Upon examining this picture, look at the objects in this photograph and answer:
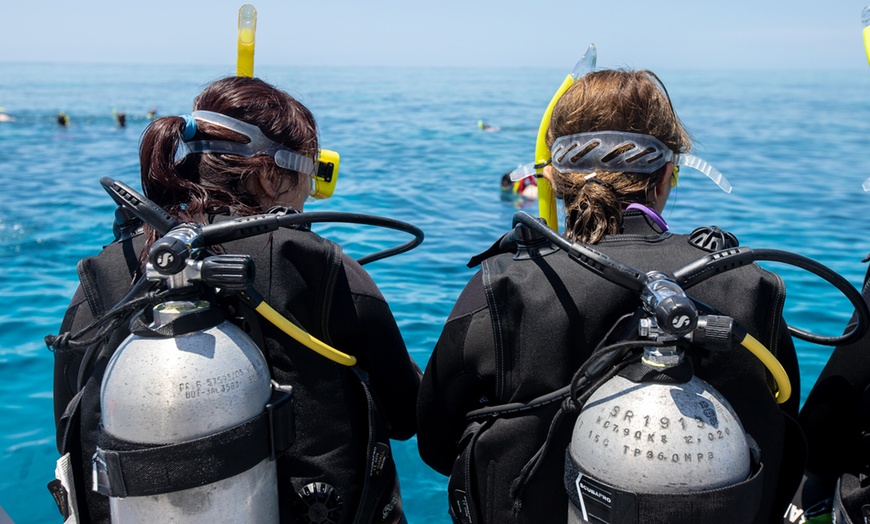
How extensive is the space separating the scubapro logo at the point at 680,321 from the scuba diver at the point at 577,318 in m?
0.25

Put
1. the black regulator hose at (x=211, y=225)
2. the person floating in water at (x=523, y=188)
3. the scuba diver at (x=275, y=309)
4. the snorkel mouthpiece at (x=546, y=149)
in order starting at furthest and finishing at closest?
the person floating in water at (x=523, y=188), the snorkel mouthpiece at (x=546, y=149), the scuba diver at (x=275, y=309), the black regulator hose at (x=211, y=225)

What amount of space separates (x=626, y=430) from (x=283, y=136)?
134 cm

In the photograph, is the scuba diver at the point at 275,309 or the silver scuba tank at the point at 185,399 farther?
the scuba diver at the point at 275,309

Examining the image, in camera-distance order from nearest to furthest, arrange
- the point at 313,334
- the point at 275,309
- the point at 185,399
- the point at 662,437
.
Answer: the point at 662,437 → the point at 185,399 → the point at 275,309 → the point at 313,334

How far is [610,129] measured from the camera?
6.74ft

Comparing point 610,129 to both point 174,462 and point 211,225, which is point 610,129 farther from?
point 174,462

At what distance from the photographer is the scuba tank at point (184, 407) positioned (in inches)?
63.8

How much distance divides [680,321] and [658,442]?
0.25 meters

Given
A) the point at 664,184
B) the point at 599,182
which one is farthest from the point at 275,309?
the point at 664,184

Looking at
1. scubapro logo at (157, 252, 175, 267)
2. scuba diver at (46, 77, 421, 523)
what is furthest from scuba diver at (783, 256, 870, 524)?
scubapro logo at (157, 252, 175, 267)

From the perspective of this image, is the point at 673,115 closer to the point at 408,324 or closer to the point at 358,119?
the point at 408,324

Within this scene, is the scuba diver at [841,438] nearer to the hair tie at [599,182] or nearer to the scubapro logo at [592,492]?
the hair tie at [599,182]

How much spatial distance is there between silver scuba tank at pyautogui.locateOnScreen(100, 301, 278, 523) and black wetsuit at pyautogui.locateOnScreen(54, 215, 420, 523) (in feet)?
0.86

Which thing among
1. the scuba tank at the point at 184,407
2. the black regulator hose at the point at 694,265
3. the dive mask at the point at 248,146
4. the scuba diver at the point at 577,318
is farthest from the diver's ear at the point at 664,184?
the scuba tank at the point at 184,407
